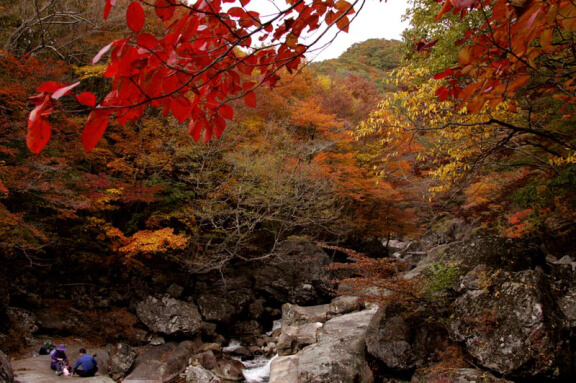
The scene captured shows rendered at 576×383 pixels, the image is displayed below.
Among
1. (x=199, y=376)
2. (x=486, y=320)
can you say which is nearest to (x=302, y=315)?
(x=199, y=376)

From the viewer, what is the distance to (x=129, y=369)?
322 inches

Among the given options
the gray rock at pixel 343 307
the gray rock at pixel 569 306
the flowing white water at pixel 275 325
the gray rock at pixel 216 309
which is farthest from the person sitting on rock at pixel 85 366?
the gray rock at pixel 569 306

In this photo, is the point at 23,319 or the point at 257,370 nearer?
the point at 23,319

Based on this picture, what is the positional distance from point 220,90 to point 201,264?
10.1 m

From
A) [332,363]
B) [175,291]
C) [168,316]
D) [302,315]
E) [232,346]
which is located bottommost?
[232,346]

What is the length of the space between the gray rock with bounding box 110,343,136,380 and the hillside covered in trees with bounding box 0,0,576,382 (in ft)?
3.38

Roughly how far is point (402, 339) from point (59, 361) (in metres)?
7.53

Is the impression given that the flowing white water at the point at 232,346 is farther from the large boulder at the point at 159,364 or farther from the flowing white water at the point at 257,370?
the large boulder at the point at 159,364

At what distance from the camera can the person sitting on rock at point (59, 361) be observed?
714 cm

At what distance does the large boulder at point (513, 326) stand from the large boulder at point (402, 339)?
706 mm

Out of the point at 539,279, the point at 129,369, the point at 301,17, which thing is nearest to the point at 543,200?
the point at 539,279

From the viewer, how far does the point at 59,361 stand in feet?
23.6

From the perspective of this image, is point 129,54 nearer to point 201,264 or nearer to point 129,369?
point 129,369

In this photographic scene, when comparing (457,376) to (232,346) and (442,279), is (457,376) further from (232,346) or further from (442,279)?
(232,346)
